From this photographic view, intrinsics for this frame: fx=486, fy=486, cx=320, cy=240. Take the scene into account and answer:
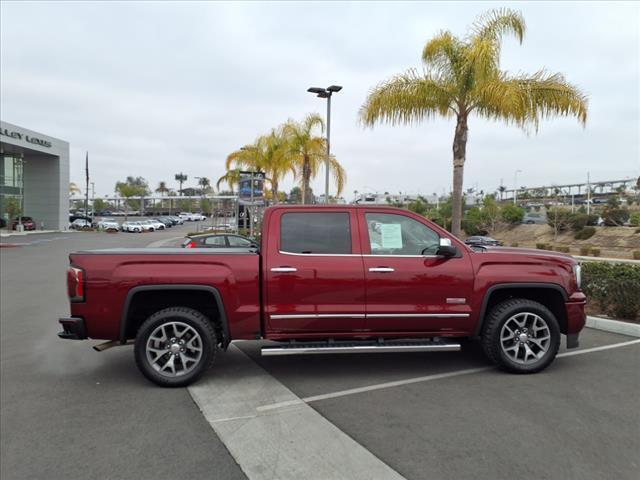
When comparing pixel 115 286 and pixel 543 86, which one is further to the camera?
pixel 543 86

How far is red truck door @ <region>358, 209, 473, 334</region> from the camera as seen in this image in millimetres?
4957

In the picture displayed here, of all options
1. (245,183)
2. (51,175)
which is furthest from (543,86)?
(51,175)

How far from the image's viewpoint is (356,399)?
4.52 metres

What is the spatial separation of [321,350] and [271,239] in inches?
48.9

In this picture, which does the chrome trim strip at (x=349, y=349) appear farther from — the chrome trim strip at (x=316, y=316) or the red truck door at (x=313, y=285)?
the chrome trim strip at (x=316, y=316)

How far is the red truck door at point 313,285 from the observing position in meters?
4.86

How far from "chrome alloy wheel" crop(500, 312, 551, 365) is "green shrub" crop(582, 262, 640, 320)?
305 centimetres

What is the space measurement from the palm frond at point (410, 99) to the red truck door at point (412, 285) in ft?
26.1

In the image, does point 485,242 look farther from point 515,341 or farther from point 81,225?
point 81,225

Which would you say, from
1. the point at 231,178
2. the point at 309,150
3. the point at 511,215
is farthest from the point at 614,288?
the point at 511,215

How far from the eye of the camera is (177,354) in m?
4.86

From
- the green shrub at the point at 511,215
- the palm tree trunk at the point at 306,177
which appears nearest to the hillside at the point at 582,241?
the green shrub at the point at 511,215

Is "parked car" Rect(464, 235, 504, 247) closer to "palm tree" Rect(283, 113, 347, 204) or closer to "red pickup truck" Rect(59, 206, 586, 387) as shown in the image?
"red pickup truck" Rect(59, 206, 586, 387)

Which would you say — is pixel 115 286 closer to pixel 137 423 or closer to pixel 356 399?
pixel 137 423
